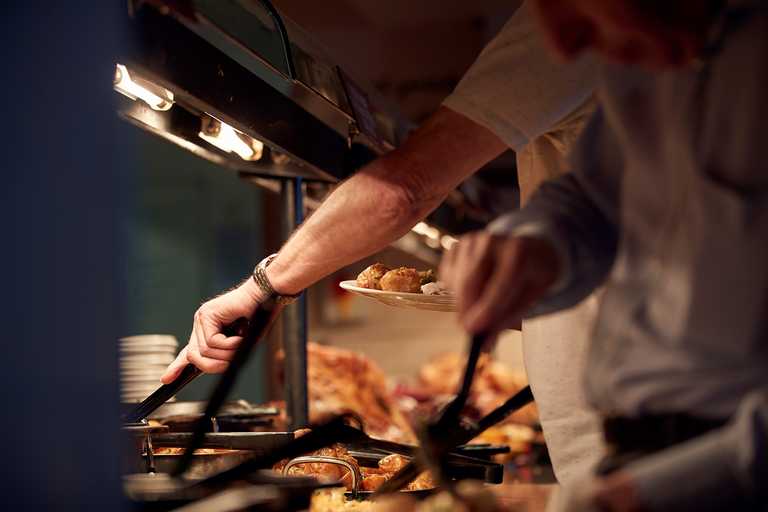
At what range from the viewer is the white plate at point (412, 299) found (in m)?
1.86

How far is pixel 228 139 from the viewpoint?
229 centimetres

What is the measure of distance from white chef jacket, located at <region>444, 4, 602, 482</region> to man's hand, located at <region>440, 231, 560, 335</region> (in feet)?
1.60

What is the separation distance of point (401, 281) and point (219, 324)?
394 mm

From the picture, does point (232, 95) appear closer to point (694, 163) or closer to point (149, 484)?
point (149, 484)

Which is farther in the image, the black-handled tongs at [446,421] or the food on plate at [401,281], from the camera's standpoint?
the food on plate at [401,281]

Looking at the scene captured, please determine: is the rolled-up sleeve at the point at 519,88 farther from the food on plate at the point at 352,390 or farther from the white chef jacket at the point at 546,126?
the food on plate at the point at 352,390

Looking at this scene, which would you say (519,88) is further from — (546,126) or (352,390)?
(352,390)

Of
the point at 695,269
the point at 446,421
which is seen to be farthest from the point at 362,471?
the point at 695,269

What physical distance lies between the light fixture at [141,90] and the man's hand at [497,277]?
92 centimetres

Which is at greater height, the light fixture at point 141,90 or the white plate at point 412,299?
the light fixture at point 141,90

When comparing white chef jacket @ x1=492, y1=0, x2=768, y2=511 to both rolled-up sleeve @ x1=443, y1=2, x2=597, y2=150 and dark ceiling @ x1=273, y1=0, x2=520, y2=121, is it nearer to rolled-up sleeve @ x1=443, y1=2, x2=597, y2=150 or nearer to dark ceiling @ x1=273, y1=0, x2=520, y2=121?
rolled-up sleeve @ x1=443, y1=2, x2=597, y2=150

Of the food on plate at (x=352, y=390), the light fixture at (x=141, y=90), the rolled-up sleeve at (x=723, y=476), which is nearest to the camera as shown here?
the rolled-up sleeve at (x=723, y=476)

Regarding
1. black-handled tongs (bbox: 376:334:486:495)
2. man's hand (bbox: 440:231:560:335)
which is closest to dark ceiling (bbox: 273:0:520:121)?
black-handled tongs (bbox: 376:334:486:495)

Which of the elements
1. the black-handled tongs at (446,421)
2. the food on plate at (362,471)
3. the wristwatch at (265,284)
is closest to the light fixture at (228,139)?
the wristwatch at (265,284)
